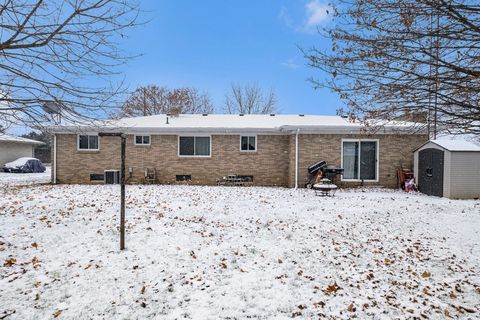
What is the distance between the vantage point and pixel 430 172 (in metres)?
11.7

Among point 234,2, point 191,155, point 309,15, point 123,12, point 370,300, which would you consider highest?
point 234,2

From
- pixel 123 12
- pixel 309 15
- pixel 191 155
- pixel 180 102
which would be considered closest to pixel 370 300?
pixel 309 15

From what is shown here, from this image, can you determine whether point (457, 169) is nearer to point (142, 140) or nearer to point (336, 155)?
point (336, 155)

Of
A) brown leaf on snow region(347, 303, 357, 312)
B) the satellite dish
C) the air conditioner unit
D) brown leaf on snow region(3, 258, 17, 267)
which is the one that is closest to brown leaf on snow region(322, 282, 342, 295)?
brown leaf on snow region(347, 303, 357, 312)

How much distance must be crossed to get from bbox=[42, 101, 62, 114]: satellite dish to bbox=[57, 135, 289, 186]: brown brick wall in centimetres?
1090

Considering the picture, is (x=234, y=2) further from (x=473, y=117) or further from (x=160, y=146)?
(x=160, y=146)

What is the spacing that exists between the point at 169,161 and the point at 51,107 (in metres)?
11.1

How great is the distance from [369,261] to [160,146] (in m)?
12.5

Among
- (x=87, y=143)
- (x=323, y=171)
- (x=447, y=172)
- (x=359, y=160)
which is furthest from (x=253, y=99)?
(x=447, y=172)

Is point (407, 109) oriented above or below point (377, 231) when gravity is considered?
above

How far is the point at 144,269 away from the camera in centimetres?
420

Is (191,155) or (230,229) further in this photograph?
(191,155)

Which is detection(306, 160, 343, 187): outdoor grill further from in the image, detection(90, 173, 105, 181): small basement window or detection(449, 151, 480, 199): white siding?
detection(90, 173, 105, 181): small basement window

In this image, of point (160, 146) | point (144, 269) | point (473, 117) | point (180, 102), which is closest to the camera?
point (473, 117)
